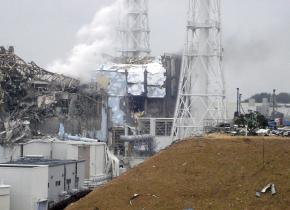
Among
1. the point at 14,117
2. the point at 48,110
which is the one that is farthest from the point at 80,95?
the point at 14,117

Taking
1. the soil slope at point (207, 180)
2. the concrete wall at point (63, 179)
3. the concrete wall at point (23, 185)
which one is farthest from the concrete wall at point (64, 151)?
the soil slope at point (207, 180)

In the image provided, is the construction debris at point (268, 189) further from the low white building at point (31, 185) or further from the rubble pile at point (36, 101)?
the rubble pile at point (36, 101)

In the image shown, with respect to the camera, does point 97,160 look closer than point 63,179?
No

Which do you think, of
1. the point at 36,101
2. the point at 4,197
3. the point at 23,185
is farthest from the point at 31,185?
the point at 36,101

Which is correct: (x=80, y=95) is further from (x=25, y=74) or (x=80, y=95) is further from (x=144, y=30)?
(x=144, y=30)

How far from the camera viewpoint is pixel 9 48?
239 ft

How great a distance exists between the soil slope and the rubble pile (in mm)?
33705

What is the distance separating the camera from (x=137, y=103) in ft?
311

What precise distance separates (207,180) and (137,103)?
6716cm

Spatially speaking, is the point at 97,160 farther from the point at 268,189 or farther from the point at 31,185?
the point at 268,189

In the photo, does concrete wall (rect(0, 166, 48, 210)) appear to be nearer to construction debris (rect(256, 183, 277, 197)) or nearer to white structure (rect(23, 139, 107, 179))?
white structure (rect(23, 139, 107, 179))

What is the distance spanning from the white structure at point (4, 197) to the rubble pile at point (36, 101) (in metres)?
21.0

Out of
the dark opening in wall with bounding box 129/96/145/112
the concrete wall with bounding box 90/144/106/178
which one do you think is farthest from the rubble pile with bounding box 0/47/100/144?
the dark opening in wall with bounding box 129/96/145/112

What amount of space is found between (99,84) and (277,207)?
61.8 metres
